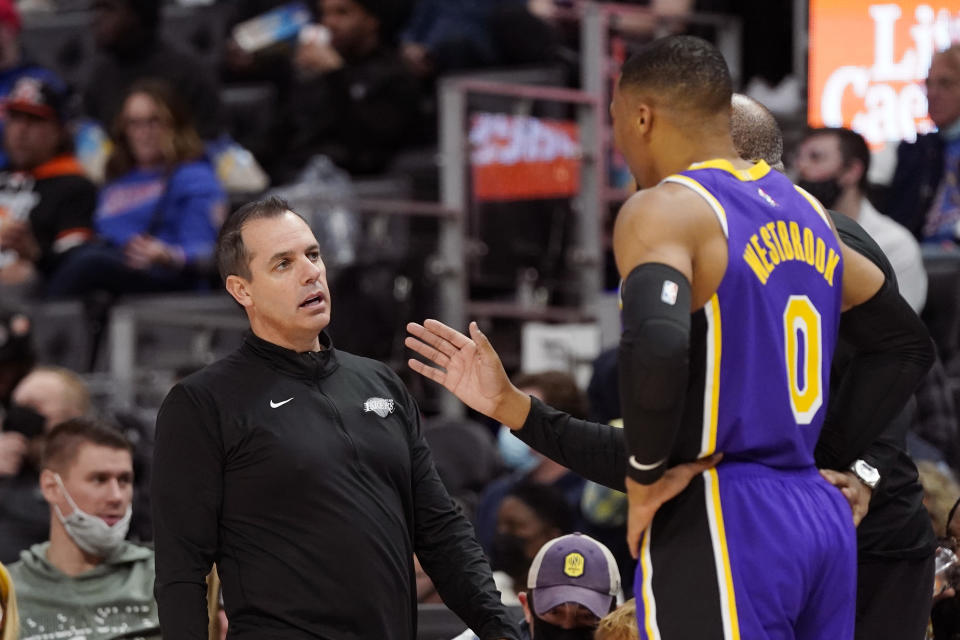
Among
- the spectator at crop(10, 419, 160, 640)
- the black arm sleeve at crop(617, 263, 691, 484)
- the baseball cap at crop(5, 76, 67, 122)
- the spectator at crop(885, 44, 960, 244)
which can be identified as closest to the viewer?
the black arm sleeve at crop(617, 263, 691, 484)

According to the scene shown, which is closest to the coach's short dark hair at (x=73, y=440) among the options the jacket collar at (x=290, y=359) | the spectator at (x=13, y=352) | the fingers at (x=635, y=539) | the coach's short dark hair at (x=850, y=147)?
the jacket collar at (x=290, y=359)

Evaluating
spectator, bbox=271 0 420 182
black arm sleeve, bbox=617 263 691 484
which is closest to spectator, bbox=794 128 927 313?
black arm sleeve, bbox=617 263 691 484

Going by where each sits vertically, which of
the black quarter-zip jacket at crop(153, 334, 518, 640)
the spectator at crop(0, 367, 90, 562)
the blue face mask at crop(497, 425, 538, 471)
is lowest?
the blue face mask at crop(497, 425, 538, 471)

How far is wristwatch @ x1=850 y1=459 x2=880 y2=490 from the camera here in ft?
13.7

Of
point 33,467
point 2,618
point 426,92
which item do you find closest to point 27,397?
point 33,467

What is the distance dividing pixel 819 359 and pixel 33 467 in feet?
15.3

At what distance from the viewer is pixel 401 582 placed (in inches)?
170

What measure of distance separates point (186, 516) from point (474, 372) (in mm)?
783

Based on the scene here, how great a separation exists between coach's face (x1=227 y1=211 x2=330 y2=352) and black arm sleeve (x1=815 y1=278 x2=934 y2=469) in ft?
4.33

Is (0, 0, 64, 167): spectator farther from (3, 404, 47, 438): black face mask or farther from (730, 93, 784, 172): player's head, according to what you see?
(730, 93, 784, 172): player's head

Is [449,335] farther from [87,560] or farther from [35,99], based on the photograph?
[35,99]

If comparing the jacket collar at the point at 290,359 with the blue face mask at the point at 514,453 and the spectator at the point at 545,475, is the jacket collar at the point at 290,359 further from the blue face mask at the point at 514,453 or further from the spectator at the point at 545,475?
the blue face mask at the point at 514,453

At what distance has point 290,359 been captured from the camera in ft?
14.4

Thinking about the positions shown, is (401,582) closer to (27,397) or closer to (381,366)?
(381,366)
